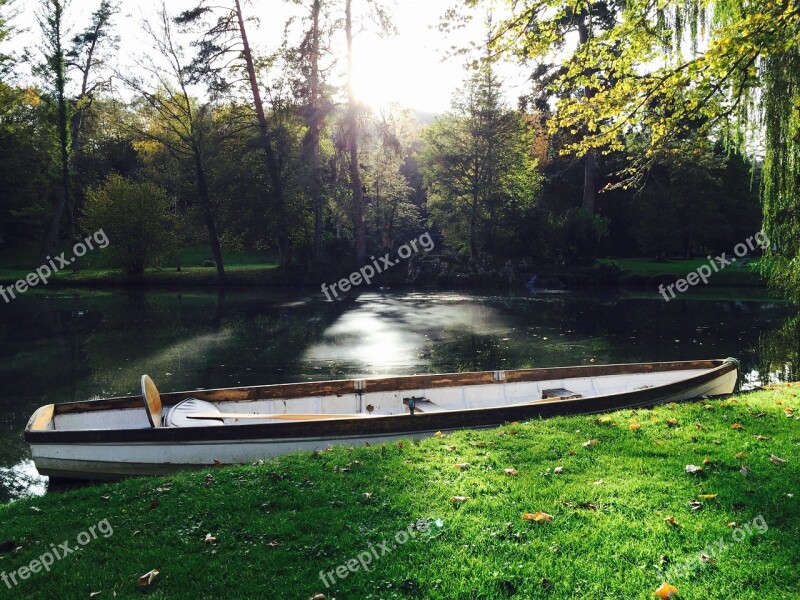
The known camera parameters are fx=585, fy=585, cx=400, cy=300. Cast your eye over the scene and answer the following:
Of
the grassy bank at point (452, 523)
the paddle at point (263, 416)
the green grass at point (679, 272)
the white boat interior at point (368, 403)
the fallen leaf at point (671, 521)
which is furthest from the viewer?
the green grass at point (679, 272)

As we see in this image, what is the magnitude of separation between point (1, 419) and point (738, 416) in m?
12.3

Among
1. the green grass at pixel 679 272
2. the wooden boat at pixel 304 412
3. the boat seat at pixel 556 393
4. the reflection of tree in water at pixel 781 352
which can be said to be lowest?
the reflection of tree in water at pixel 781 352

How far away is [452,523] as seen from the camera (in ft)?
15.7

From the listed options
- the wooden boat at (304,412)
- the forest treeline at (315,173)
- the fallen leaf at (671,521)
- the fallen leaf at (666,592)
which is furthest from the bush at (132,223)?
the fallen leaf at (666,592)

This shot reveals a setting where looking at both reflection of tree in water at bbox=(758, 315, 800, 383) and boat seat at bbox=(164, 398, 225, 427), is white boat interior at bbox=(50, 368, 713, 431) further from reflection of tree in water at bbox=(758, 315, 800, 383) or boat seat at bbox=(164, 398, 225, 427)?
reflection of tree in water at bbox=(758, 315, 800, 383)

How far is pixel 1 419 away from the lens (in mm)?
10836

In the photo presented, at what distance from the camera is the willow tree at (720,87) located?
27.7 ft

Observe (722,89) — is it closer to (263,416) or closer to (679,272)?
(263,416)

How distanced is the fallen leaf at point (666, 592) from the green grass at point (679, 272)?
3324cm

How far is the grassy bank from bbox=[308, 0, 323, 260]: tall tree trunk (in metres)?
33.8

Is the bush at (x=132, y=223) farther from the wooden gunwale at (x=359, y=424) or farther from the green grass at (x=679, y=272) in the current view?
the wooden gunwale at (x=359, y=424)

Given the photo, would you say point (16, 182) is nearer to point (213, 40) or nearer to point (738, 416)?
point (213, 40)

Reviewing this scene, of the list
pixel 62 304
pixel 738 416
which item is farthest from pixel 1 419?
pixel 62 304

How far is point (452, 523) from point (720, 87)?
8595 mm
